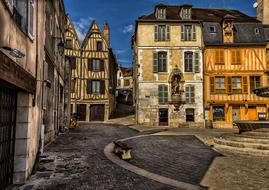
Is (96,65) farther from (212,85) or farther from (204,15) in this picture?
(204,15)

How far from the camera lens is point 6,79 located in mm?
3107

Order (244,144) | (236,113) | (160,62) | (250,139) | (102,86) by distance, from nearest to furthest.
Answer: (244,144), (250,139), (236,113), (160,62), (102,86)

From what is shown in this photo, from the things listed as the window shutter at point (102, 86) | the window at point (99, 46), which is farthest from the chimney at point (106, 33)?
the window shutter at point (102, 86)

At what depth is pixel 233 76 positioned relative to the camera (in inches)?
797

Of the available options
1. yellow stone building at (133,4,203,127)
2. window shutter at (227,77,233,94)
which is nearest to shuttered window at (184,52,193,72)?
yellow stone building at (133,4,203,127)

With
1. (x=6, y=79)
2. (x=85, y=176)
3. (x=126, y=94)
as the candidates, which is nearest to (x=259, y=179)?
(x=85, y=176)

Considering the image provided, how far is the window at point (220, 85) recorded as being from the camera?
20.2 meters

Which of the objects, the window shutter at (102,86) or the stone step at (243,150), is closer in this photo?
the stone step at (243,150)

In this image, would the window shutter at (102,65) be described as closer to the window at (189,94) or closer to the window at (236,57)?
the window at (189,94)

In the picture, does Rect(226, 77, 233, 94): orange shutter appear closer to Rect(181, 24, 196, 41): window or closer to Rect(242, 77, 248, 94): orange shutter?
Rect(242, 77, 248, 94): orange shutter

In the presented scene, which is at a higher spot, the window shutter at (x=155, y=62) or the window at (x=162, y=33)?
the window at (x=162, y=33)

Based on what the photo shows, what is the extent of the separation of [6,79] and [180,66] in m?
18.9

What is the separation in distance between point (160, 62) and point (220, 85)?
611 centimetres

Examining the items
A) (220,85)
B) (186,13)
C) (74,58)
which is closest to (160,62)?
(186,13)
